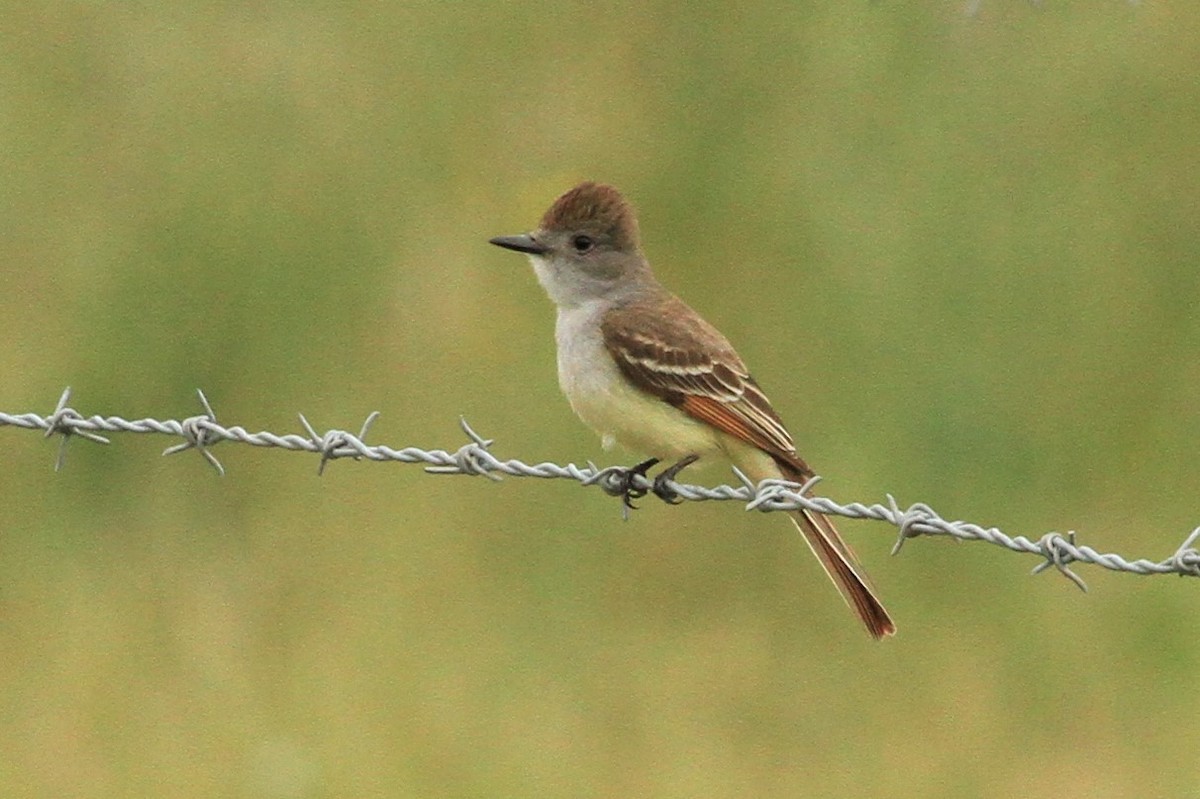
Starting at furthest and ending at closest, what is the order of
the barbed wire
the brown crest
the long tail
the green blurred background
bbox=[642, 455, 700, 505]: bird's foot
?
the brown crest < the green blurred background < bbox=[642, 455, 700, 505]: bird's foot < the long tail < the barbed wire

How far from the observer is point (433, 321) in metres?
8.12

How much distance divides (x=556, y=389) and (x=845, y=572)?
7.75 ft

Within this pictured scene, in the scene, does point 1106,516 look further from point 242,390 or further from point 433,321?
point 242,390

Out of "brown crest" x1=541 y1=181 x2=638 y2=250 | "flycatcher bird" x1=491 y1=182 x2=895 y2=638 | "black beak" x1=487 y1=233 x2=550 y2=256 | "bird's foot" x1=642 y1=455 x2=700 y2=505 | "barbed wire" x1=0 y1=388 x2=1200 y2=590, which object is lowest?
"barbed wire" x1=0 y1=388 x2=1200 y2=590

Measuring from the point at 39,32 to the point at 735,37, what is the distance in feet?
10.2

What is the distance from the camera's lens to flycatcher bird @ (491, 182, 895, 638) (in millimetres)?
5809

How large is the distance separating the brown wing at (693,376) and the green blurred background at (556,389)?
3.35ft

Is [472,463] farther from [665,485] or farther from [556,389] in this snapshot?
[556,389]

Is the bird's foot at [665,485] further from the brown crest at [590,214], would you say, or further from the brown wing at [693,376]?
the brown crest at [590,214]

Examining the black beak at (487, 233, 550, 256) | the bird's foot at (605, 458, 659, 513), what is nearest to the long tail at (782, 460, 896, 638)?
the bird's foot at (605, 458, 659, 513)

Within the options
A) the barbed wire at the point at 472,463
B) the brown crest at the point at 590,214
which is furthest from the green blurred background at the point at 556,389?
the barbed wire at the point at 472,463

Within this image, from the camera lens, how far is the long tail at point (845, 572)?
5.36m

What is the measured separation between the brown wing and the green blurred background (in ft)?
3.35

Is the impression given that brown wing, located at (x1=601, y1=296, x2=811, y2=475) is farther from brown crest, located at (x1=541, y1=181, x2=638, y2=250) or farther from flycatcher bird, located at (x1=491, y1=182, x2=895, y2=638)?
brown crest, located at (x1=541, y1=181, x2=638, y2=250)
